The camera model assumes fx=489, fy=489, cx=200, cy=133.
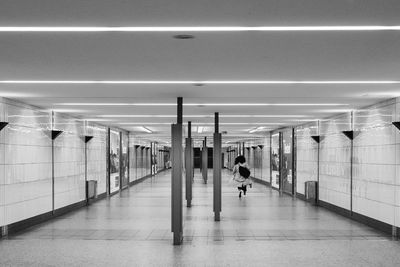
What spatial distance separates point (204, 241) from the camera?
10945 mm

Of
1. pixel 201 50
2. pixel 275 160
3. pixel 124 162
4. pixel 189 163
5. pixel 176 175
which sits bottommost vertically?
pixel 124 162

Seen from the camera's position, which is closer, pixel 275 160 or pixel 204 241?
pixel 204 241

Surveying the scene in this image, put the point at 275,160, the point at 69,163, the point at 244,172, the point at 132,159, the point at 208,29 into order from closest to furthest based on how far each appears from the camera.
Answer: the point at 208,29, the point at 69,163, the point at 244,172, the point at 275,160, the point at 132,159

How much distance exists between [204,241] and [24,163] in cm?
555

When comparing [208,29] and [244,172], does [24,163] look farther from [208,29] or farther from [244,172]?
[244,172]

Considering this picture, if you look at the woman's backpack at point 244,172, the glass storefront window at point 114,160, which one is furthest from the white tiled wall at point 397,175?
the glass storefront window at point 114,160

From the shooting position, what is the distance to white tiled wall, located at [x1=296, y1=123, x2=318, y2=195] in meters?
20.5

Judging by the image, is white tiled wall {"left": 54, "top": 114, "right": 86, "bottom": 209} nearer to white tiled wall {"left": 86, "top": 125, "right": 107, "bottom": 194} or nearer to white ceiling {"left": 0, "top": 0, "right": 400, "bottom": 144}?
white tiled wall {"left": 86, "top": 125, "right": 107, "bottom": 194}

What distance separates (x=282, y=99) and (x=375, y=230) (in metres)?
4.27

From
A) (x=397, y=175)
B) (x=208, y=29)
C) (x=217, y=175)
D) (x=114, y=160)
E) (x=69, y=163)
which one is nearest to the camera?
(x=208, y=29)

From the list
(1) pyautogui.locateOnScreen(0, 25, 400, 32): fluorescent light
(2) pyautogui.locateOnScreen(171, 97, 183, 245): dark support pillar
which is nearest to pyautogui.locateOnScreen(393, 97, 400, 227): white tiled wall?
(2) pyautogui.locateOnScreen(171, 97, 183, 245): dark support pillar

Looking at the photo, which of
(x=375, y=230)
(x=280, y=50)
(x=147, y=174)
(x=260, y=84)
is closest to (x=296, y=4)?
(x=280, y=50)

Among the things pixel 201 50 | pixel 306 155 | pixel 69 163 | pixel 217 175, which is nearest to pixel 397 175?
pixel 217 175

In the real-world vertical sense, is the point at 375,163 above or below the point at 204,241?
above
